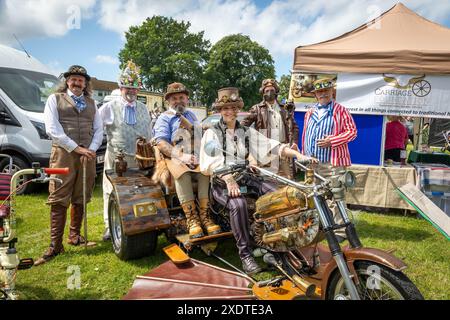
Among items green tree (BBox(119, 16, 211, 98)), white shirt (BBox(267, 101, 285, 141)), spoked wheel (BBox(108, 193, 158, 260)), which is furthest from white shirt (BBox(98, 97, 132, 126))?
green tree (BBox(119, 16, 211, 98))

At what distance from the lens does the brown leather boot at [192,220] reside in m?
3.46

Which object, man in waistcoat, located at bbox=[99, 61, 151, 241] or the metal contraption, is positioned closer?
the metal contraption

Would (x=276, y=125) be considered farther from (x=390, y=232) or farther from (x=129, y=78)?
(x=390, y=232)

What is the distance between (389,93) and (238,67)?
135ft

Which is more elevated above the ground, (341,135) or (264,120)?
(264,120)

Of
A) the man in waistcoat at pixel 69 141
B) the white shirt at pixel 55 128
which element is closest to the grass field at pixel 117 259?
the man in waistcoat at pixel 69 141

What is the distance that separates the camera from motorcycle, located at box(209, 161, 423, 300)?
2.13 m

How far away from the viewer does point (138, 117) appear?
4570 millimetres

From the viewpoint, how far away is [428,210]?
4.09m

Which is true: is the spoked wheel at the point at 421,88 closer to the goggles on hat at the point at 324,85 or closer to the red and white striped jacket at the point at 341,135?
the red and white striped jacket at the point at 341,135

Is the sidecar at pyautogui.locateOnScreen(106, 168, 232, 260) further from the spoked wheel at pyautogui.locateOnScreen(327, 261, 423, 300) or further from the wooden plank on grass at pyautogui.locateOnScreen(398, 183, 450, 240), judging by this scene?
the wooden plank on grass at pyautogui.locateOnScreen(398, 183, 450, 240)

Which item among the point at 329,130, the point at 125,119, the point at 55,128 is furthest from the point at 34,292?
the point at 329,130
